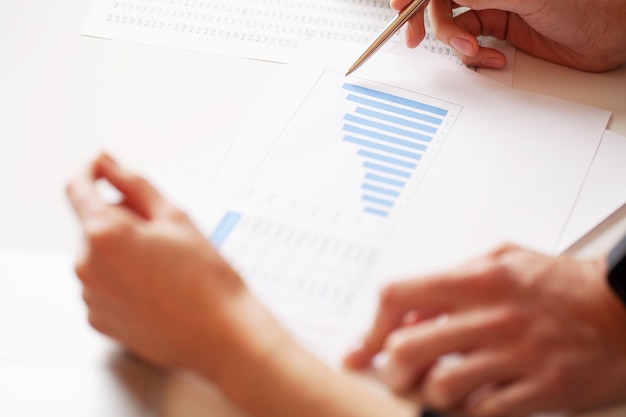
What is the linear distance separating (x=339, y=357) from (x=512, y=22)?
0.60 m

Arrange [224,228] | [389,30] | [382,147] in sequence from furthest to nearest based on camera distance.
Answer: [389,30] < [382,147] < [224,228]

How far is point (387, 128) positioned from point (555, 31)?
30 centimetres

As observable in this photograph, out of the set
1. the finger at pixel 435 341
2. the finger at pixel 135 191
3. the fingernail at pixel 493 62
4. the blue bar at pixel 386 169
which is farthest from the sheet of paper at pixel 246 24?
the finger at pixel 435 341

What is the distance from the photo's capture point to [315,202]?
2.31 feet

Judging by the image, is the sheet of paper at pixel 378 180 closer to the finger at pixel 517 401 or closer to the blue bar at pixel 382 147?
the blue bar at pixel 382 147

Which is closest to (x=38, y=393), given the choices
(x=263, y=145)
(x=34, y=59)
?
(x=263, y=145)

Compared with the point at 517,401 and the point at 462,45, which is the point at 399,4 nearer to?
the point at 462,45

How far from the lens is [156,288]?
22.0 inches

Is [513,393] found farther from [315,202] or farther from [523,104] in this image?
[523,104]

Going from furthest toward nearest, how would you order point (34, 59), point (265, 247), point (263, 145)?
point (34, 59)
point (263, 145)
point (265, 247)

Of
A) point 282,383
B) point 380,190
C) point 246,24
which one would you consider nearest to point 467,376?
point 282,383

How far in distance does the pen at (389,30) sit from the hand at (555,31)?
18mm

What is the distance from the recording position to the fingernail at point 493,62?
2.98 feet

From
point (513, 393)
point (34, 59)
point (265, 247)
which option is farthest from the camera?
point (34, 59)
